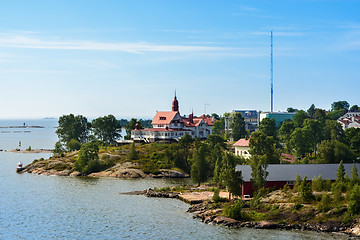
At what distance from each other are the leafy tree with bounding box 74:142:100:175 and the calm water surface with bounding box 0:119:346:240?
16.0 m

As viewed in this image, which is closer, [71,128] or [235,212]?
[235,212]

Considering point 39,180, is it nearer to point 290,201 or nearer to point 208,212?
point 208,212

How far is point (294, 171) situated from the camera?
80.8 meters

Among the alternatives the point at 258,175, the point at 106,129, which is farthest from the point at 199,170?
the point at 106,129

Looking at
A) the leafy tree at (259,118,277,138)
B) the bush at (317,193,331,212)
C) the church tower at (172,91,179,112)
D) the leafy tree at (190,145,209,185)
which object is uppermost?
the church tower at (172,91,179,112)

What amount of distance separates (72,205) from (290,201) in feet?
114

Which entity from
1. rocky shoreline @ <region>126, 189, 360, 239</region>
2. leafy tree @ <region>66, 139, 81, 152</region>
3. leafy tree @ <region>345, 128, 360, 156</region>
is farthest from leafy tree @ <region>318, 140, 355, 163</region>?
leafy tree @ <region>66, 139, 81, 152</region>

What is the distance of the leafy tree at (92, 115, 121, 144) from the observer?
154m

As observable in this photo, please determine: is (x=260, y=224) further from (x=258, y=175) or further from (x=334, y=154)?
(x=334, y=154)

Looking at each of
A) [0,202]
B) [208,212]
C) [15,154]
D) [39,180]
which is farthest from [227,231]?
[15,154]

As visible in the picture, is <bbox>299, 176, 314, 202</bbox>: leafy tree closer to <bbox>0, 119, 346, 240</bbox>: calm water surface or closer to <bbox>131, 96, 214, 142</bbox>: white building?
<bbox>0, 119, 346, 240</bbox>: calm water surface

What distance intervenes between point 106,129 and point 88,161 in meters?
30.2

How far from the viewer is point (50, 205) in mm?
81000

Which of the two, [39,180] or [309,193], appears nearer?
[309,193]
